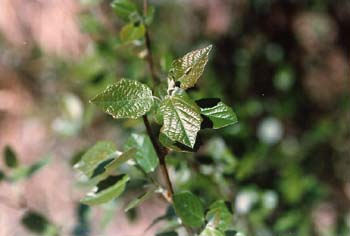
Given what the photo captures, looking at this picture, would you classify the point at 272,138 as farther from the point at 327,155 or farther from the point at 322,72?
the point at 322,72

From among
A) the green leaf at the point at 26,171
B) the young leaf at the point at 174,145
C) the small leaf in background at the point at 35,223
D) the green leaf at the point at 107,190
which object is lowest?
the small leaf in background at the point at 35,223

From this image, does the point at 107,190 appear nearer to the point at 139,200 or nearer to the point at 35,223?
the point at 139,200

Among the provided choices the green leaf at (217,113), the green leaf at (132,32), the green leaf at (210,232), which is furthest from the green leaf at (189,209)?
the green leaf at (132,32)

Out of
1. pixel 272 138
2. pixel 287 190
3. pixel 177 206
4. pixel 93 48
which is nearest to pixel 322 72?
pixel 272 138

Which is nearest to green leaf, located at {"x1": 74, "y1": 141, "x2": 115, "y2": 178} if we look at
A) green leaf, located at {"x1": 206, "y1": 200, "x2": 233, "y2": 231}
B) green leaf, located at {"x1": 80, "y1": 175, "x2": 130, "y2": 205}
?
green leaf, located at {"x1": 80, "y1": 175, "x2": 130, "y2": 205}

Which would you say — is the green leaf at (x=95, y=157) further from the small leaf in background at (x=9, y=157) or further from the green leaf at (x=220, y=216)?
the small leaf in background at (x=9, y=157)

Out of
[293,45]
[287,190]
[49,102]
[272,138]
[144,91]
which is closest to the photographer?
[144,91]

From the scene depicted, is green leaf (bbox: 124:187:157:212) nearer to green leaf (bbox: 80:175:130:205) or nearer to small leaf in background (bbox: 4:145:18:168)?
green leaf (bbox: 80:175:130:205)
